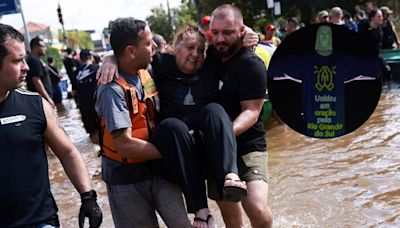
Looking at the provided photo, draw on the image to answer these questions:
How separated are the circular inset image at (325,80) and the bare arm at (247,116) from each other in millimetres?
514

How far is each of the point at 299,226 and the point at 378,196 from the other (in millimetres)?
996

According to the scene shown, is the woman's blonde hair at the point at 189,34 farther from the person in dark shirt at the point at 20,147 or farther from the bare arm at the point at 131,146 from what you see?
the person in dark shirt at the point at 20,147

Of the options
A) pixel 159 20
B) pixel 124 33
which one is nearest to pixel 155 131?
Result: pixel 124 33

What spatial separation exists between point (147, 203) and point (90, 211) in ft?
1.73

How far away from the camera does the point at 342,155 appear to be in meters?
6.43

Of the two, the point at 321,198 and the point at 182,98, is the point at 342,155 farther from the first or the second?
the point at 182,98

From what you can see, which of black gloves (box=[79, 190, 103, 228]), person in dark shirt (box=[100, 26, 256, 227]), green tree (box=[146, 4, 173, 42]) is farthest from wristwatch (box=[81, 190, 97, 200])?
green tree (box=[146, 4, 173, 42])

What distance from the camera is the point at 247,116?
120 inches

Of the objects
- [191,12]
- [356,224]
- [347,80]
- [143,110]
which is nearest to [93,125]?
[143,110]

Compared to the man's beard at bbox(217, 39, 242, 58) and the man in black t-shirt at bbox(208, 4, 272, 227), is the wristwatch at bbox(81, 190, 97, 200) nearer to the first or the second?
the man in black t-shirt at bbox(208, 4, 272, 227)

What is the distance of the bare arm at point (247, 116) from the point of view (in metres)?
2.97

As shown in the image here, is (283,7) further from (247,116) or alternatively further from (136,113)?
(136,113)

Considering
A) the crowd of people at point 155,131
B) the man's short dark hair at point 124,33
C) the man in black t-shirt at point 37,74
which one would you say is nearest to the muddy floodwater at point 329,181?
the man in black t-shirt at point 37,74

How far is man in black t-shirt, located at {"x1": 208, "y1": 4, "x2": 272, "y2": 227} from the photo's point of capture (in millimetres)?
3100
